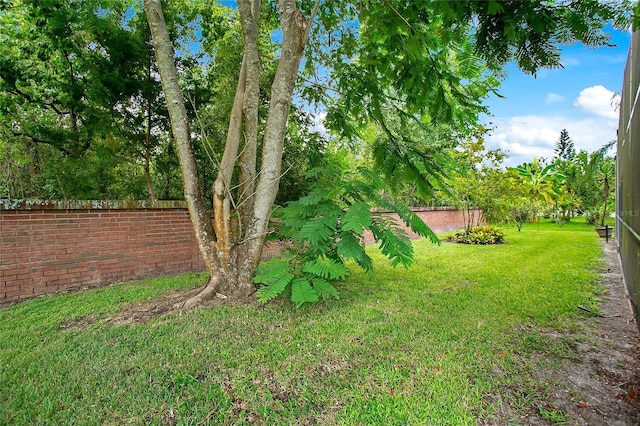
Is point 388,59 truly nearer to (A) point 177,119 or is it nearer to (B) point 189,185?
(A) point 177,119

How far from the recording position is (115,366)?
101 inches

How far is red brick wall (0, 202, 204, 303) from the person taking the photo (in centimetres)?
444

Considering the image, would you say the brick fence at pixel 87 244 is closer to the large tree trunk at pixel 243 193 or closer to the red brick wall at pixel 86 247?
the red brick wall at pixel 86 247

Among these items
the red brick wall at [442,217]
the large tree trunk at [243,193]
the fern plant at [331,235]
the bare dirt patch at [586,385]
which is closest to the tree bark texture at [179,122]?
the large tree trunk at [243,193]

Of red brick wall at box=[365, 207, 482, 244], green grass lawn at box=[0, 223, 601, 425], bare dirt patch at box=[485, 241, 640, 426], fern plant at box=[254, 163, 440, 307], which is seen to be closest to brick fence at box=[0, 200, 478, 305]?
green grass lawn at box=[0, 223, 601, 425]

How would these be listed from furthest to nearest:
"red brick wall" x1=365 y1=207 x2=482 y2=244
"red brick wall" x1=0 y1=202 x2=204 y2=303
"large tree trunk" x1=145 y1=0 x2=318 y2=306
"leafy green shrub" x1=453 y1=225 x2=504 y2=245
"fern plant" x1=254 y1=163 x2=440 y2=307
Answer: "red brick wall" x1=365 y1=207 x2=482 y2=244
"leafy green shrub" x1=453 y1=225 x2=504 y2=245
"red brick wall" x1=0 y1=202 x2=204 y2=303
"large tree trunk" x1=145 y1=0 x2=318 y2=306
"fern plant" x1=254 y1=163 x2=440 y2=307

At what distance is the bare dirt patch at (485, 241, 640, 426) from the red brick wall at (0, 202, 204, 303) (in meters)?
5.79

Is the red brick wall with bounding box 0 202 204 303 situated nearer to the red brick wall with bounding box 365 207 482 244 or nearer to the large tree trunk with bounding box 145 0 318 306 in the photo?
the large tree trunk with bounding box 145 0 318 306

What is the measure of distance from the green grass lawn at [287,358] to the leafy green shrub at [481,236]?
6644mm

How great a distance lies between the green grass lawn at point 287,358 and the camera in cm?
205

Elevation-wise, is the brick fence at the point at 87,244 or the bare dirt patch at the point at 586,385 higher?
the brick fence at the point at 87,244

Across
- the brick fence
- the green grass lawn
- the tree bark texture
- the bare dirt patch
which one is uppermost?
the tree bark texture

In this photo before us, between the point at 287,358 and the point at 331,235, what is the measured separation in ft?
5.15

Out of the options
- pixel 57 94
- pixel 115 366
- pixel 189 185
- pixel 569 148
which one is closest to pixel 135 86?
pixel 57 94
